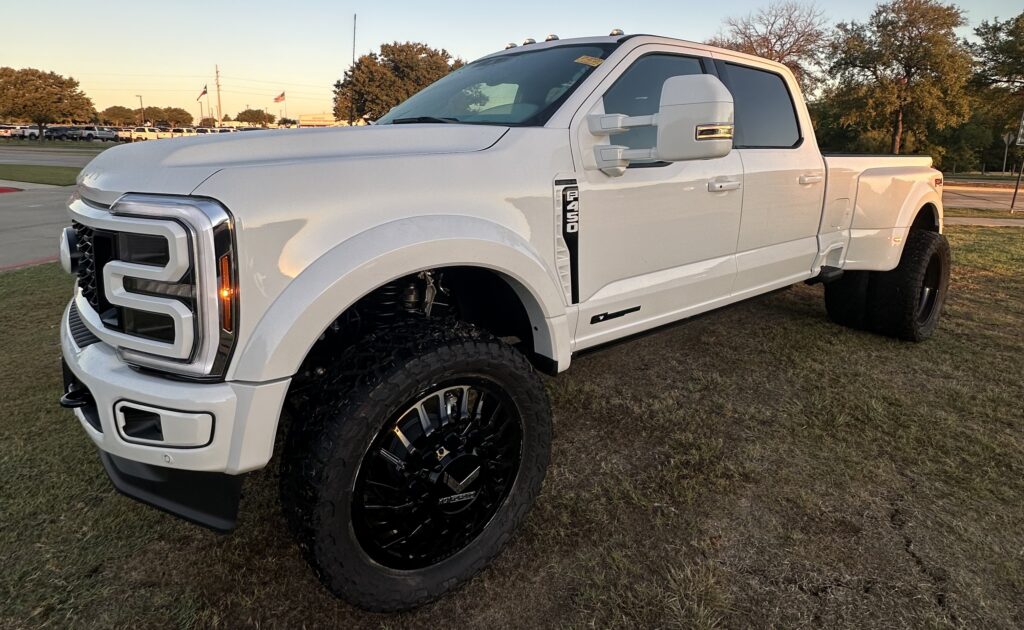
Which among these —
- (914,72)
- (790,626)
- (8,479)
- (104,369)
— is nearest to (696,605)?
(790,626)

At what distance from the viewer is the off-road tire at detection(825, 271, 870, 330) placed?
174 inches

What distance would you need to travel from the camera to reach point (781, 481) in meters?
2.57

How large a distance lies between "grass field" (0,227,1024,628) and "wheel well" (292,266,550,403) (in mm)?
712

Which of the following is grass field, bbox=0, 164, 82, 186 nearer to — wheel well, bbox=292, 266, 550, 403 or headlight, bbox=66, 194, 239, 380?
wheel well, bbox=292, 266, 550, 403

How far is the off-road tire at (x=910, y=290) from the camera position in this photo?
411 cm

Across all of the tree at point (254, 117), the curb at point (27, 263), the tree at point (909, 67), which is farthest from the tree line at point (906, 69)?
the tree at point (254, 117)

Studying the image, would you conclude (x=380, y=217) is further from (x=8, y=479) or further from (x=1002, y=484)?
(x=1002, y=484)

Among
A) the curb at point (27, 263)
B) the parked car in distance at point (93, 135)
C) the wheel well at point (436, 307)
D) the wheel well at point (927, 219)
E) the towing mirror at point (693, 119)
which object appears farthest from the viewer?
the parked car in distance at point (93, 135)

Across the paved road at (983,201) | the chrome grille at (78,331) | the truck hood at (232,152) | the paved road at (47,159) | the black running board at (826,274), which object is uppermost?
the paved road at (47,159)

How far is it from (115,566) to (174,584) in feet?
0.83

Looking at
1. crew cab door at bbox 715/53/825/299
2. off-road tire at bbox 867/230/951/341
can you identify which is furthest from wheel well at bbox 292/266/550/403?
off-road tire at bbox 867/230/951/341

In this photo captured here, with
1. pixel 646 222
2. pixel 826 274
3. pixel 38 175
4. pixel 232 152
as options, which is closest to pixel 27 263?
pixel 232 152

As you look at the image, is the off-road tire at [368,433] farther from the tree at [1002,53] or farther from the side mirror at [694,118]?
the tree at [1002,53]

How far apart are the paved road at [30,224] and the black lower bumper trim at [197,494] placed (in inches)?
215
